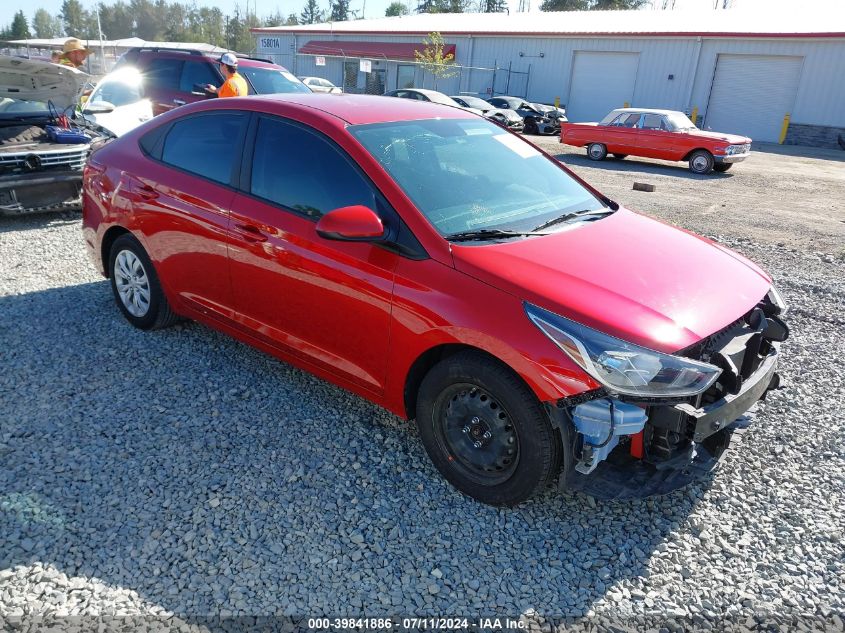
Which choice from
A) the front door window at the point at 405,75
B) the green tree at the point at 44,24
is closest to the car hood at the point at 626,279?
the front door window at the point at 405,75

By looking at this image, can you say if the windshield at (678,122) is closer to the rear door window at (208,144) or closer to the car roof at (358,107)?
the car roof at (358,107)

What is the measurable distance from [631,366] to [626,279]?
52 cm

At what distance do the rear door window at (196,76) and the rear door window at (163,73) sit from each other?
0.11 metres

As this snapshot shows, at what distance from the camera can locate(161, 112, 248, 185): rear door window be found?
3889 mm

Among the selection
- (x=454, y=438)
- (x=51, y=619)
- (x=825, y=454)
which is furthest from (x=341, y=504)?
(x=825, y=454)

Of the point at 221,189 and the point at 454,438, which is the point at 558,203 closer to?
the point at 454,438

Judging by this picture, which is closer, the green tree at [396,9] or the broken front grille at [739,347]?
the broken front grille at [739,347]

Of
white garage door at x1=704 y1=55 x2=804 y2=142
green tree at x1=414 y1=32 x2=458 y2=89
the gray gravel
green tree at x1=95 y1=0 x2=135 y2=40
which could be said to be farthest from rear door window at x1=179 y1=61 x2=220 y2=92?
green tree at x1=95 y1=0 x2=135 y2=40

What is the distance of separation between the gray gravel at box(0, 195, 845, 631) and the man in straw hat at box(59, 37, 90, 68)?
936 centimetres

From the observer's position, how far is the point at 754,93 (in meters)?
28.4

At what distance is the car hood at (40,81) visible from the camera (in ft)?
23.9

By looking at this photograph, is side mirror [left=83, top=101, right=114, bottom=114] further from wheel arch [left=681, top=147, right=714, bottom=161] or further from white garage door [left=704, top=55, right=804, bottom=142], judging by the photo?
white garage door [left=704, top=55, right=804, bottom=142]

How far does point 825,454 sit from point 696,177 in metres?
13.7

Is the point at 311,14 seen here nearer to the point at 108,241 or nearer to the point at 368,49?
the point at 368,49
